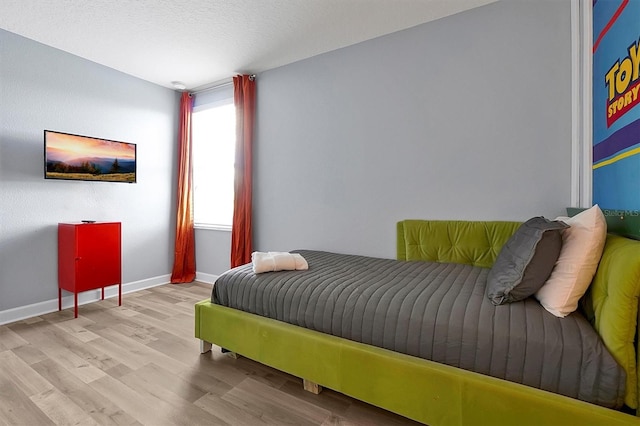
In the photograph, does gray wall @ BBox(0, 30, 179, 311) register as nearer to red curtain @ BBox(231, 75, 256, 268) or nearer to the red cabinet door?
the red cabinet door

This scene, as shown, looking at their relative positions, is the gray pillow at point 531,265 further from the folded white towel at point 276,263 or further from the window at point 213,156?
the window at point 213,156

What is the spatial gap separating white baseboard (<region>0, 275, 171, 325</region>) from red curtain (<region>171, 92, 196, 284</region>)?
1.01 feet

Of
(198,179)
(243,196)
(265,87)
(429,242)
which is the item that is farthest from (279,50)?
(429,242)

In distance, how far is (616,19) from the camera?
1626mm

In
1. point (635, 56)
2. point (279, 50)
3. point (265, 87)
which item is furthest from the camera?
point (265, 87)

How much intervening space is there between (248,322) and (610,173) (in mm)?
2351

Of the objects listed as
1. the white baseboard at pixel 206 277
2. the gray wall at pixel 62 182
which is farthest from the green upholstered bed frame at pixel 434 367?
the gray wall at pixel 62 182

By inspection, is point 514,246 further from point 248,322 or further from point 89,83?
point 89,83

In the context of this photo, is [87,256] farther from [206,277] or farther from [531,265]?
[531,265]

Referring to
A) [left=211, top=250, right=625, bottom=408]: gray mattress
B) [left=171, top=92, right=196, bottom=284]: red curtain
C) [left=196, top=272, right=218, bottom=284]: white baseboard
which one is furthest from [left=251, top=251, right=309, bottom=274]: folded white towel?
[left=171, top=92, right=196, bottom=284]: red curtain

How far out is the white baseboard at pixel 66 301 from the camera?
2.77m

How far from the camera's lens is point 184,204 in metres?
4.17

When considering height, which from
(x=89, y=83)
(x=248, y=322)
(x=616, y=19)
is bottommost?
(x=248, y=322)

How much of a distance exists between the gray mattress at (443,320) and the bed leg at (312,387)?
0.34 m
